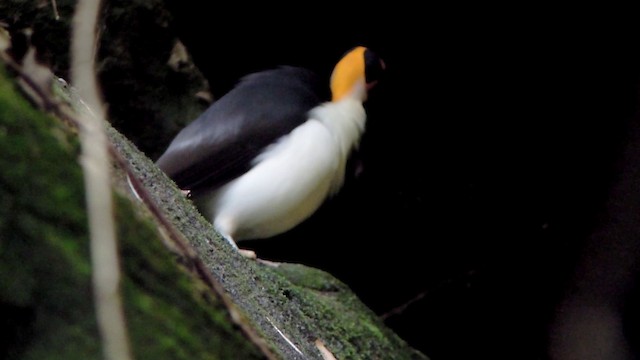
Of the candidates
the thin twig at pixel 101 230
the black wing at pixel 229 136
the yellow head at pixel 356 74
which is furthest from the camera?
the yellow head at pixel 356 74

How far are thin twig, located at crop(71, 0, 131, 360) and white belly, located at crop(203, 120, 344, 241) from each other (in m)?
2.78

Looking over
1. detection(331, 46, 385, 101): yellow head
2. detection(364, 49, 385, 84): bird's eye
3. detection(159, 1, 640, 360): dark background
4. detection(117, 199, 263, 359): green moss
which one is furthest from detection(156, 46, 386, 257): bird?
detection(117, 199, 263, 359): green moss

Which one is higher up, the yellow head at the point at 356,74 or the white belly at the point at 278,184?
the yellow head at the point at 356,74

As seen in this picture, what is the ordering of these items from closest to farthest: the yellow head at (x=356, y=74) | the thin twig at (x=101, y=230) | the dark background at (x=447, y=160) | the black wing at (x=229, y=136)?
1. the thin twig at (x=101, y=230)
2. the black wing at (x=229, y=136)
3. the yellow head at (x=356, y=74)
4. the dark background at (x=447, y=160)

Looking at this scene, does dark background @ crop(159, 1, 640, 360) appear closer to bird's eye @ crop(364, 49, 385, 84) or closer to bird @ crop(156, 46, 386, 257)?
bird's eye @ crop(364, 49, 385, 84)

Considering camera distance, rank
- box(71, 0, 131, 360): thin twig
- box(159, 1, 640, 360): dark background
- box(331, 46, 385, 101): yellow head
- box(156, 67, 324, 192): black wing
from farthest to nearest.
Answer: box(159, 1, 640, 360): dark background, box(331, 46, 385, 101): yellow head, box(156, 67, 324, 192): black wing, box(71, 0, 131, 360): thin twig

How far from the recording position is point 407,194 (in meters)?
5.02

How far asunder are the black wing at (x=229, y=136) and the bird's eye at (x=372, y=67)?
0.53m

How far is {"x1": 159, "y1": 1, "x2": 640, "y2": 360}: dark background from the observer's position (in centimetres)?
467

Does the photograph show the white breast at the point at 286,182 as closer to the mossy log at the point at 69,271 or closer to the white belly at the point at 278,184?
the white belly at the point at 278,184

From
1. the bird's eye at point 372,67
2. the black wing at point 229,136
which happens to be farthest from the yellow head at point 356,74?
the black wing at point 229,136

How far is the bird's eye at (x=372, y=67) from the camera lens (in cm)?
453

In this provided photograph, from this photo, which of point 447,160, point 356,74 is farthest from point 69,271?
point 447,160

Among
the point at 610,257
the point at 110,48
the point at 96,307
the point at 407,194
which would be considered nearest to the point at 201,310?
the point at 96,307
